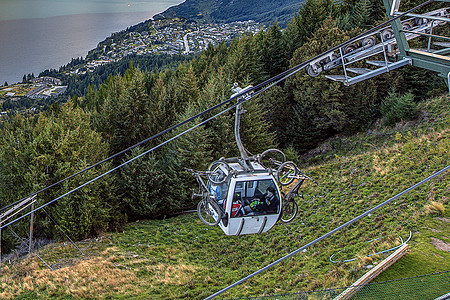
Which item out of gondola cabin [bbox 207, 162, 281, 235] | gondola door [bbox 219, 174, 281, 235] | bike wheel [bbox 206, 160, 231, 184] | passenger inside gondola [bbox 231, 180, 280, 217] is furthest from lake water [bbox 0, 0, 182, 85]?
passenger inside gondola [bbox 231, 180, 280, 217]

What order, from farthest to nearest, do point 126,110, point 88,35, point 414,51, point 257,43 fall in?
point 88,35, point 257,43, point 126,110, point 414,51

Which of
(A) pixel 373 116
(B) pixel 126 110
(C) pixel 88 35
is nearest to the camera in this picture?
(B) pixel 126 110

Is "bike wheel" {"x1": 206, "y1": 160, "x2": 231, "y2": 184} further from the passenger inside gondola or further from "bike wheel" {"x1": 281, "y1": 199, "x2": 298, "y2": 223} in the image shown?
"bike wheel" {"x1": 281, "y1": 199, "x2": 298, "y2": 223}

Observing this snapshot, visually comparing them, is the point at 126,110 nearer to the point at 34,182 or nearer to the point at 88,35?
the point at 34,182

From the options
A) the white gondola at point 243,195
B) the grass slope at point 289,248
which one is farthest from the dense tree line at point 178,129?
the white gondola at point 243,195

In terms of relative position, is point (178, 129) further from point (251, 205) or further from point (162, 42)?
point (162, 42)

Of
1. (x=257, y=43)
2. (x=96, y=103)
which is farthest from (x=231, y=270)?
(x=96, y=103)
